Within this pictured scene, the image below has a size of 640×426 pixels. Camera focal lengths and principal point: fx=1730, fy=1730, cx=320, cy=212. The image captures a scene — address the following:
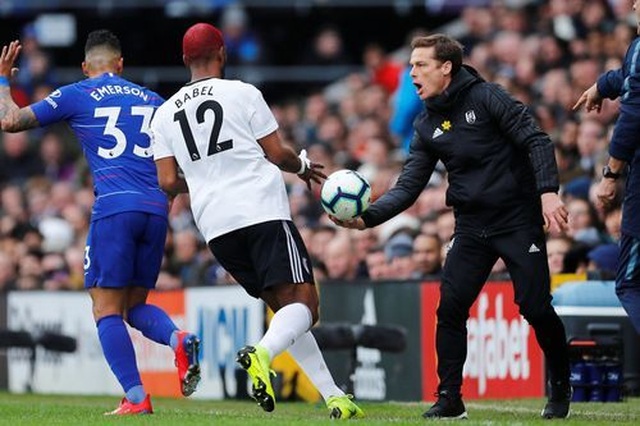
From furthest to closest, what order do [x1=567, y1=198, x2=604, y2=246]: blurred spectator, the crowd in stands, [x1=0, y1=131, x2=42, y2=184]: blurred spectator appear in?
[x1=0, y1=131, x2=42, y2=184]: blurred spectator, the crowd in stands, [x1=567, y1=198, x2=604, y2=246]: blurred spectator

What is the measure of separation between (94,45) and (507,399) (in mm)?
4410

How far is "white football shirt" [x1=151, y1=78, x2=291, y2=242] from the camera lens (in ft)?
32.3

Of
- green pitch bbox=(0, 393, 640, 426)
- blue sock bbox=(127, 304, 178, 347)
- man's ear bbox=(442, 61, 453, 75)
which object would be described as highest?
man's ear bbox=(442, 61, 453, 75)

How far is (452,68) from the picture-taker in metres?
10.2

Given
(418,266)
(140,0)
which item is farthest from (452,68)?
(140,0)

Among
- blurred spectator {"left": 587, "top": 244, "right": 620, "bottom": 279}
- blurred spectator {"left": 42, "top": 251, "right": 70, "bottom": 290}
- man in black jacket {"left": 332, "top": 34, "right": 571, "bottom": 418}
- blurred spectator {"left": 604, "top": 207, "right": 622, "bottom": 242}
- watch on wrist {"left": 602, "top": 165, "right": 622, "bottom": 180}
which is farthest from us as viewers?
blurred spectator {"left": 42, "top": 251, "right": 70, "bottom": 290}

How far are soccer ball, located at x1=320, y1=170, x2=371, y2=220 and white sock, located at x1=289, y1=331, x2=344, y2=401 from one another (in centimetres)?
77

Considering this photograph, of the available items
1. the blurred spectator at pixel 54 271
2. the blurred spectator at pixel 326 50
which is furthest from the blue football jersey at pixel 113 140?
the blurred spectator at pixel 326 50

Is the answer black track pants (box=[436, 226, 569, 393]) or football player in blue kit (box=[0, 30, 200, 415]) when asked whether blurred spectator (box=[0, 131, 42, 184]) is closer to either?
football player in blue kit (box=[0, 30, 200, 415])

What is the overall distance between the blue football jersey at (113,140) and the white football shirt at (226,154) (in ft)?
3.64

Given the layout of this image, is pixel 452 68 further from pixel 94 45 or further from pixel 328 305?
pixel 328 305

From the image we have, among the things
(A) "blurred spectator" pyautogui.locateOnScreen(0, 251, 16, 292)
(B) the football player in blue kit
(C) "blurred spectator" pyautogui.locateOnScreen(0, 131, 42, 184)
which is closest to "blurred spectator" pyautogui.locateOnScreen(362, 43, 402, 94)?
(C) "blurred spectator" pyautogui.locateOnScreen(0, 131, 42, 184)

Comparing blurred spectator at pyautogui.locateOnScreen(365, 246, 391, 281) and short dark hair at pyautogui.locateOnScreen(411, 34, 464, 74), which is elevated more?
short dark hair at pyautogui.locateOnScreen(411, 34, 464, 74)

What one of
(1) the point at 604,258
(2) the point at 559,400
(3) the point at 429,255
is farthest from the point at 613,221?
(2) the point at 559,400
